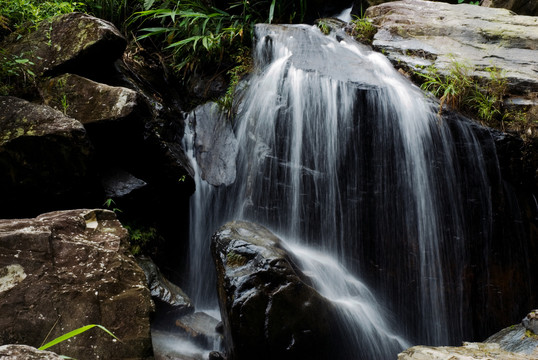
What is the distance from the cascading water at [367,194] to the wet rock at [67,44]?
5.77 feet

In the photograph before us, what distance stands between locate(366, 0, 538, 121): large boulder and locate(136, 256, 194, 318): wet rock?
3.79 m

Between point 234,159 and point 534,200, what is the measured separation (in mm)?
3326

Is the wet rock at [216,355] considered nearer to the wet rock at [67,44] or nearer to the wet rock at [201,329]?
the wet rock at [201,329]

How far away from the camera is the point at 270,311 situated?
8.43 feet

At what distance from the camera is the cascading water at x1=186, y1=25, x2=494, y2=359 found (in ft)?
12.5

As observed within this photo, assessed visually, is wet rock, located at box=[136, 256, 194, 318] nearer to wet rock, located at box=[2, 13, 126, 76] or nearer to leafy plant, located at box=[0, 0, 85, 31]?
wet rock, located at box=[2, 13, 126, 76]

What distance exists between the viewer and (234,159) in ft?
14.8

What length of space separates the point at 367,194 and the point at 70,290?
9.52ft

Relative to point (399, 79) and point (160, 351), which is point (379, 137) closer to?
point (399, 79)

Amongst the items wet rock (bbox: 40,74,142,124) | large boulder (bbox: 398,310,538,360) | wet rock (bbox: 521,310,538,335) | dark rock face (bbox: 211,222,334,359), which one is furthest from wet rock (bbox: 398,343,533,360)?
wet rock (bbox: 40,74,142,124)

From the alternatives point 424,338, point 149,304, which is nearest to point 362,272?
point 424,338

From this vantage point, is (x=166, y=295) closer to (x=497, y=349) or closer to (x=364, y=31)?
(x=497, y=349)

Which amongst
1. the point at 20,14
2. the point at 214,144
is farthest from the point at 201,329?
the point at 20,14

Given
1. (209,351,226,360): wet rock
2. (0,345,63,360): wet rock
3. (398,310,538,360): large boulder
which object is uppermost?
(0,345,63,360): wet rock
